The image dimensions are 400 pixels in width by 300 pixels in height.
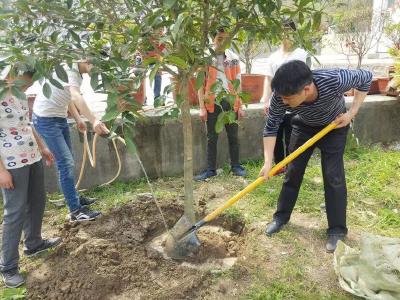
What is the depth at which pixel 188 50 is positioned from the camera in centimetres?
205

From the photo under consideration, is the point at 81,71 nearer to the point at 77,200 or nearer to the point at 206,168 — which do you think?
the point at 77,200

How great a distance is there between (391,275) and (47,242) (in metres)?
2.52

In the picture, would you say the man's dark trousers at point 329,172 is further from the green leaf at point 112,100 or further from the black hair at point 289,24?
the green leaf at point 112,100

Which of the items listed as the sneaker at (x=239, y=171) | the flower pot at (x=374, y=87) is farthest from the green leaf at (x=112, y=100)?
the flower pot at (x=374, y=87)

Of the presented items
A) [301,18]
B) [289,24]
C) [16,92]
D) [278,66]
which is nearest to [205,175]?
[278,66]

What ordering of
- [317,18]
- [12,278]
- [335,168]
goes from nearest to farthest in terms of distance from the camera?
[317,18] < [12,278] < [335,168]

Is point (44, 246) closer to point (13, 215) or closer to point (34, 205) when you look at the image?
point (34, 205)

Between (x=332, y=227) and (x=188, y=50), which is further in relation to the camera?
(x=332, y=227)

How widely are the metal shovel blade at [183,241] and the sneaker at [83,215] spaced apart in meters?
0.94

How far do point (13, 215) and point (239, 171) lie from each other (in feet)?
8.40

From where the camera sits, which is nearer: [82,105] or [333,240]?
[333,240]

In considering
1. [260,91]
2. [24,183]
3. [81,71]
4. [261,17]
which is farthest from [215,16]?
[260,91]

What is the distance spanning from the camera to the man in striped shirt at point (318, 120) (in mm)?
2459

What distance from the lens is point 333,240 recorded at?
3.02m
